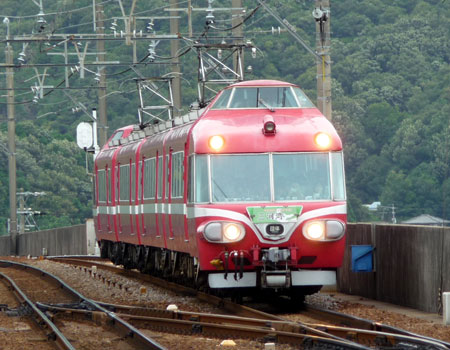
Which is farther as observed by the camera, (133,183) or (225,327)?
(133,183)

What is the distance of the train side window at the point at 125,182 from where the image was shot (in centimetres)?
2768

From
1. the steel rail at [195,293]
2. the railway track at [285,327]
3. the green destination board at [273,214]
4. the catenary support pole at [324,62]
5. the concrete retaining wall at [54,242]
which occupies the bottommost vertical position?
the railway track at [285,327]

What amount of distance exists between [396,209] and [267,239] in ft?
212

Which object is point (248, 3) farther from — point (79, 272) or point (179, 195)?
point (179, 195)

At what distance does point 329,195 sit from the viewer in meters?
18.3

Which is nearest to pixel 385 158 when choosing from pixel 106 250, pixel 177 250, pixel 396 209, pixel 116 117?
pixel 396 209

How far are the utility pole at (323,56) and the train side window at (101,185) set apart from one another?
40.1 feet

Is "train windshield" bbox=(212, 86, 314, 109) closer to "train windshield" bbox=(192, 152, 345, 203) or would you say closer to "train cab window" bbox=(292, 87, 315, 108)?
"train cab window" bbox=(292, 87, 315, 108)

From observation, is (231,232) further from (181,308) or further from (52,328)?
(52,328)

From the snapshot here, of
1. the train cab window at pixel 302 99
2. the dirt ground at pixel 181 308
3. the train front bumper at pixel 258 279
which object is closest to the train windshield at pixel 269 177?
the train front bumper at pixel 258 279

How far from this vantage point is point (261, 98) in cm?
1955

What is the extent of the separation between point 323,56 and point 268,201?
3792 mm

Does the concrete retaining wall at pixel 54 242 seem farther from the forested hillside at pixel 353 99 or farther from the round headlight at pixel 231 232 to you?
the round headlight at pixel 231 232

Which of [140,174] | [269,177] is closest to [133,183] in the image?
[140,174]
